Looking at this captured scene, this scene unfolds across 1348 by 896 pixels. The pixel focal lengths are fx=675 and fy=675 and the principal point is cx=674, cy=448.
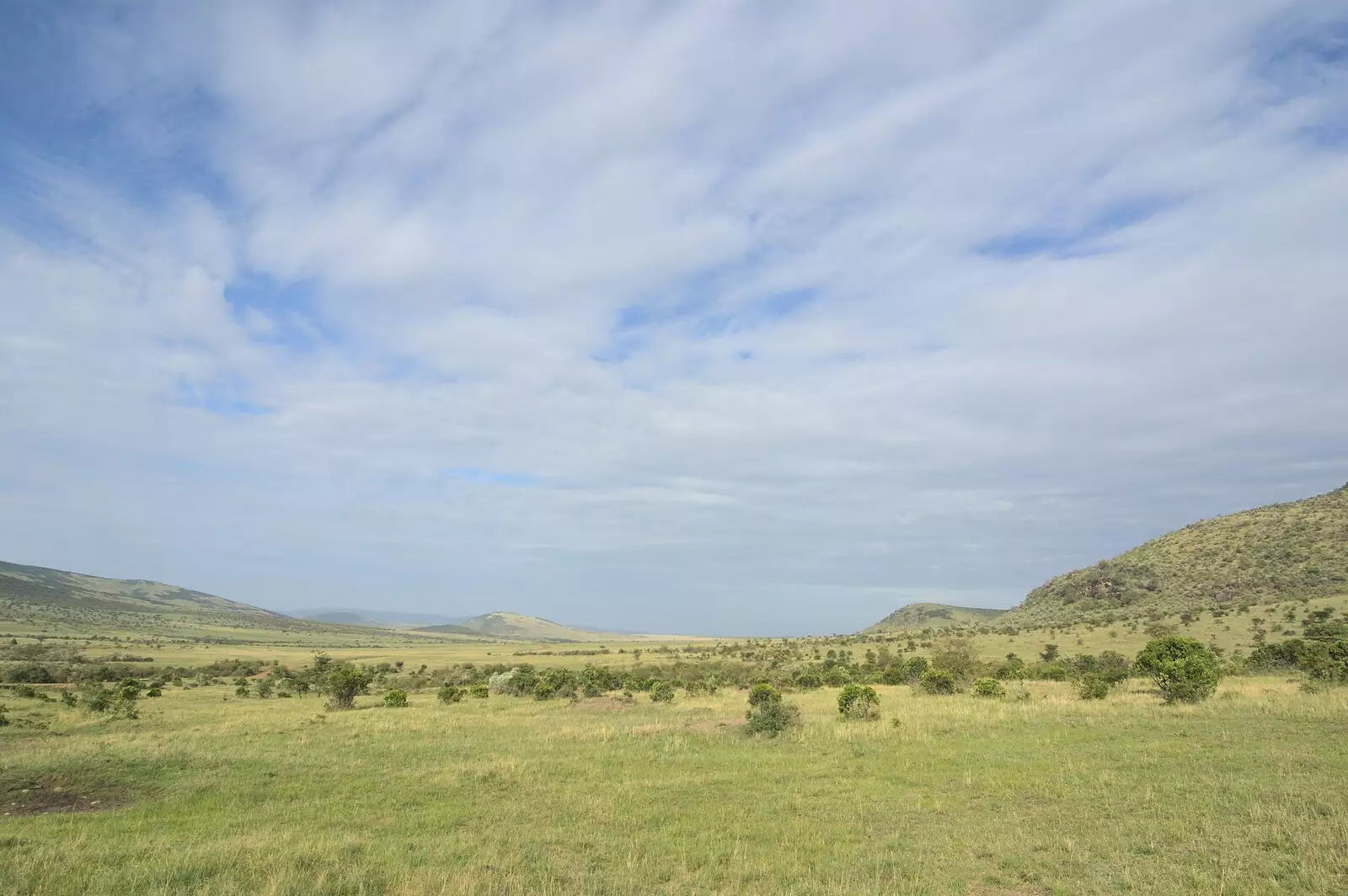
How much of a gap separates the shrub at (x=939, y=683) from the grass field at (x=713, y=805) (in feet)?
29.4

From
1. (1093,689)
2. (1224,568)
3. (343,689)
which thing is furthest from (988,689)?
(1224,568)

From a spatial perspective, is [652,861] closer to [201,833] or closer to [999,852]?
[999,852]

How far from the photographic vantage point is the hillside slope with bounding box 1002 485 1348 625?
6228 centimetres

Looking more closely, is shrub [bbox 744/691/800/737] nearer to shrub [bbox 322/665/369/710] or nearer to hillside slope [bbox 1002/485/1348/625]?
shrub [bbox 322/665/369/710]

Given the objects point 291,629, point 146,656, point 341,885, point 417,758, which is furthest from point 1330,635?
point 291,629

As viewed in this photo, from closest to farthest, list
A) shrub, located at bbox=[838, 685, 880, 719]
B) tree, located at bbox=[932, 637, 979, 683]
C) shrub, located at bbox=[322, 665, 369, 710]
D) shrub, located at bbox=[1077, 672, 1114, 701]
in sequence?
shrub, located at bbox=[838, 685, 880, 719]
shrub, located at bbox=[1077, 672, 1114, 701]
shrub, located at bbox=[322, 665, 369, 710]
tree, located at bbox=[932, 637, 979, 683]

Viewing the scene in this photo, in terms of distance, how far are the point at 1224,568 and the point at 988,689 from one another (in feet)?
192

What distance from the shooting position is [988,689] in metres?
31.8

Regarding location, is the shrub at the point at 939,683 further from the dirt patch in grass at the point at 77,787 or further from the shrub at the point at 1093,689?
the dirt patch in grass at the point at 77,787

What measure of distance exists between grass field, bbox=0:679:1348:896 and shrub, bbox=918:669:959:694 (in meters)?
8.97

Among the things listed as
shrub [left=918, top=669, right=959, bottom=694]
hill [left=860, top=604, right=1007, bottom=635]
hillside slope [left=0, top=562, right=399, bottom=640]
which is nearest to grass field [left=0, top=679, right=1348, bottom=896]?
shrub [left=918, top=669, right=959, bottom=694]

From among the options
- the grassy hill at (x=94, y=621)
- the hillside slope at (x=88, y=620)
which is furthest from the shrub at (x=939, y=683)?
the hillside slope at (x=88, y=620)

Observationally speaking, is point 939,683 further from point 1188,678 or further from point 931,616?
point 931,616

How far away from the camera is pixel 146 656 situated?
82.0m
